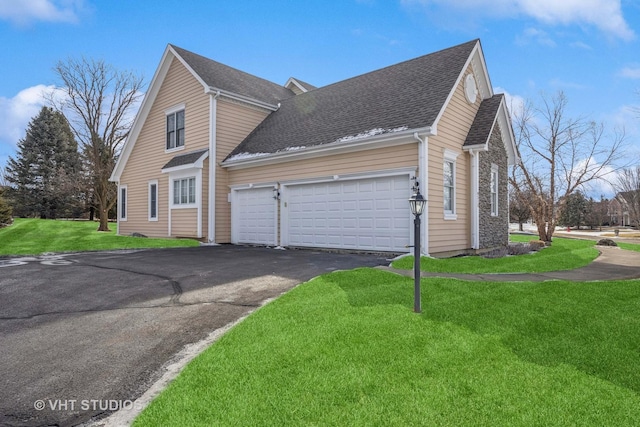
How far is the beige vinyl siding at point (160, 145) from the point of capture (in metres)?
15.9

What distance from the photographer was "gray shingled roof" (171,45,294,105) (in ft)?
52.6

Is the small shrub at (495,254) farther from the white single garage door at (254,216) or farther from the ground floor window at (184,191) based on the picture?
the ground floor window at (184,191)

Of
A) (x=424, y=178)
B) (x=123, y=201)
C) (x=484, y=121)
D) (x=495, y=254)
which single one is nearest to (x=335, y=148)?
(x=424, y=178)

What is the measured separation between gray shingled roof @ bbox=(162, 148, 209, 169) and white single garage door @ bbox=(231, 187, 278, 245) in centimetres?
211

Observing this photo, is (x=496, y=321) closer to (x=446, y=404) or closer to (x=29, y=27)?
(x=446, y=404)

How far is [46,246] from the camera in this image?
1373 cm

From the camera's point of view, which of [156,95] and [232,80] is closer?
[232,80]

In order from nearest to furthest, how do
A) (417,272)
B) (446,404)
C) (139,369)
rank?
(446,404), (139,369), (417,272)

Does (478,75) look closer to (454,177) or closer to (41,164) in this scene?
(454,177)

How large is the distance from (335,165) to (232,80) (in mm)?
8586

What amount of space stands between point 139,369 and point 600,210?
67254 mm

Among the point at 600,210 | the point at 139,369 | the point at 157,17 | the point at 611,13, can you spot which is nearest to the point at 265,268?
the point at 139,369

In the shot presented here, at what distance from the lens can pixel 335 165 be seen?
12.1 metres

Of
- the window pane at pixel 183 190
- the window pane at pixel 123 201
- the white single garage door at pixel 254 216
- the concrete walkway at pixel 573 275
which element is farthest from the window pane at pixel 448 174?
the window pane at pixel 123 201
